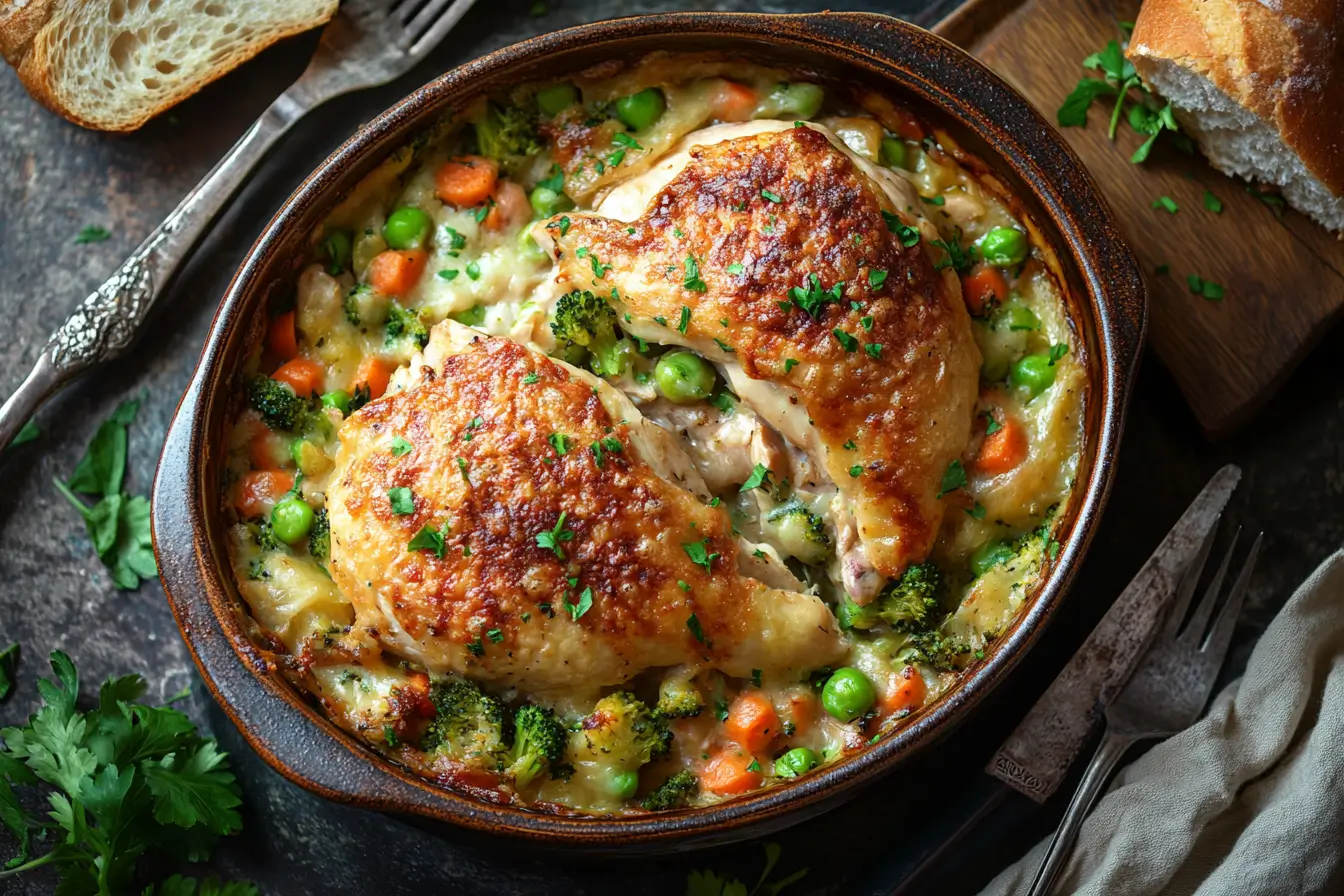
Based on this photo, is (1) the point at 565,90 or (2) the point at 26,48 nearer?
(1) the point at 565,90

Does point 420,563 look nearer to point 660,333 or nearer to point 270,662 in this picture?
point 270,662

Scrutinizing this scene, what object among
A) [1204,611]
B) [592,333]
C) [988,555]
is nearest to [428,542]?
[592,333]

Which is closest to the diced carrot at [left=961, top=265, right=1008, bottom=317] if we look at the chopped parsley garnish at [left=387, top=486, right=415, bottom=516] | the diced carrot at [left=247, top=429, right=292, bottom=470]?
the chopped parsley garnish at [left=387, top=486, right=415, bottom=516]

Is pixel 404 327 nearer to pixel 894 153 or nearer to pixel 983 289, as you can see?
pixel 894 153

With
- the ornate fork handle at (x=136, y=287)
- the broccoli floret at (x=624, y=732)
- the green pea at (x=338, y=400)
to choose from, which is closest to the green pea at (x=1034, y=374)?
the broccoli floret at (x=624, y=732)

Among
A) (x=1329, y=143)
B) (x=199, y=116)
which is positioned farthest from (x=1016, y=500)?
(x=199, y=116)

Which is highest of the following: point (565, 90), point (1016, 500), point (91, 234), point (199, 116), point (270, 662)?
point (565, 90)
